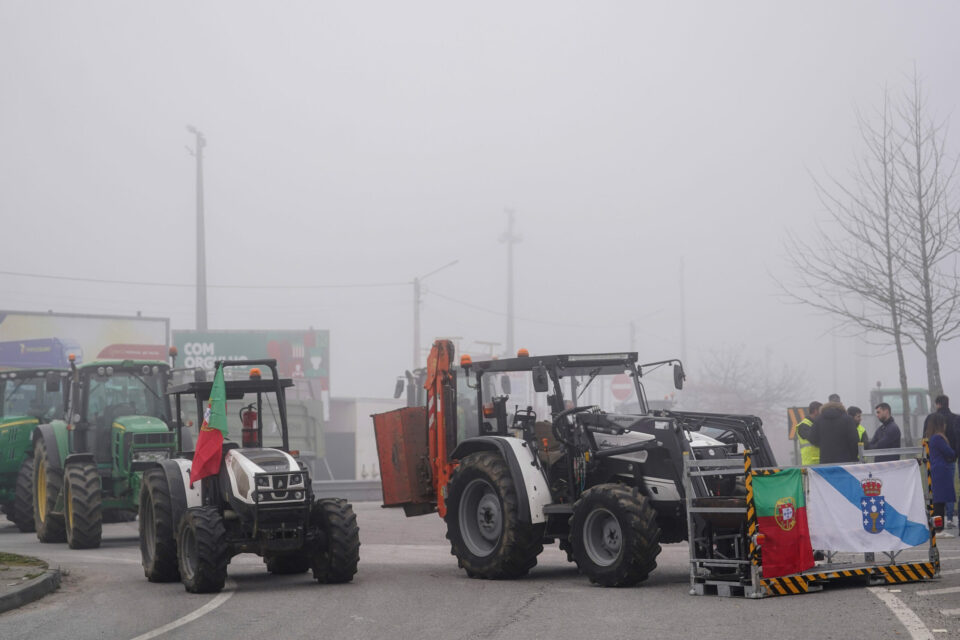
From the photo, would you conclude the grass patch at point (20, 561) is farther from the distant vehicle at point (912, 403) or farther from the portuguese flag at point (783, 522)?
the distant vehicle at point (912, 403)

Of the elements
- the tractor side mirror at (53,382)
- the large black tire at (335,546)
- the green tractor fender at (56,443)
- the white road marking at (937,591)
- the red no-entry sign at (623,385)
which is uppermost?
the tractor side mirror at (53,382)

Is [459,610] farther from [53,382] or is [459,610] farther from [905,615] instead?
[53,382]

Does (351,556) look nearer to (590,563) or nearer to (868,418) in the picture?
(590,563)

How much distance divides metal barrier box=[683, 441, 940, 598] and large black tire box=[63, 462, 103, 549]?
979 centimetres

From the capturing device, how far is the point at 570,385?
1436 centimetres

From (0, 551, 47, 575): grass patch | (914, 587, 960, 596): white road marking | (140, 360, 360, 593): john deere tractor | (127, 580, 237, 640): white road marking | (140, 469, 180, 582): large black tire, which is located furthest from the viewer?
(0, 551, 47, 575): grass patch

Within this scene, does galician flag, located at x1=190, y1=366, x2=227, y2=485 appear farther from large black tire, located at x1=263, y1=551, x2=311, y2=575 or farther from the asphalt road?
large black tire, located at x1=263, y1=551, x2=311, y2=575

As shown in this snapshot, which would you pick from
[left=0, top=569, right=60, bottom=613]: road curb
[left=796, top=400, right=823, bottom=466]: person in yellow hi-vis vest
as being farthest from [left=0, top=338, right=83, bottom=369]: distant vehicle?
[left=0, top=569, right=60, bottom=613]: road curb

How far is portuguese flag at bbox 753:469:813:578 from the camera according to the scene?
1180 centimetres

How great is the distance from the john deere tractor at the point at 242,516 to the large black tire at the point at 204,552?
1cm

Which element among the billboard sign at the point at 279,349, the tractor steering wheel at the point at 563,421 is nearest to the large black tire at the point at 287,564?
the tractor steering wheel at the point at 563,421

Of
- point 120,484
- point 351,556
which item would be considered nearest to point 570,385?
point 351,556

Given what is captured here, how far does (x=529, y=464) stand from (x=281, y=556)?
10.4 feet

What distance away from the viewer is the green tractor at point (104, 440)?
1969 centimetres
